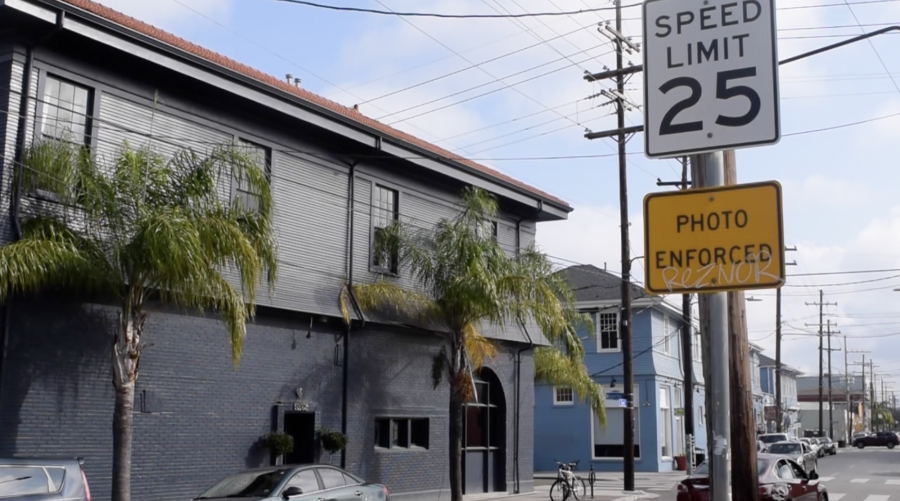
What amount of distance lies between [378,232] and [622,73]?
9420mm

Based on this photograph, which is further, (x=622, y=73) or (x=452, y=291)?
(x=622, y=73)

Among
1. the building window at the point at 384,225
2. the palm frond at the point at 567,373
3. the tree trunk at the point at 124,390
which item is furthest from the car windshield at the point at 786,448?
the tree trunk at the point at 124,390

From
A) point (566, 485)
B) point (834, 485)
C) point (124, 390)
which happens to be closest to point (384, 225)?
point (566, 485)

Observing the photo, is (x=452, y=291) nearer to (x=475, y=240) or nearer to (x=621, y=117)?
(x=475, y=240)

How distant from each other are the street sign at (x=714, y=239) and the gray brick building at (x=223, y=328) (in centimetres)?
1239

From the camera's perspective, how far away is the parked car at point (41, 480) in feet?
36.0

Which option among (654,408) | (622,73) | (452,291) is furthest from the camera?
(654,408)

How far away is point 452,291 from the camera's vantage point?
20797 millimetres

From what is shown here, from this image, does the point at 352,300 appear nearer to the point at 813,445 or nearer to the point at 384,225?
the point at 384,225

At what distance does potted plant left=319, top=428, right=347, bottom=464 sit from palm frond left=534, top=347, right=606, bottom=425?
10780 millimetres

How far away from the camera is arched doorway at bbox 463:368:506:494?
25.0 metres

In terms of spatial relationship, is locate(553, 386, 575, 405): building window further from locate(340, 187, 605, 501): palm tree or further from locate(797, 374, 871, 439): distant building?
locate(797, 374, 871, 439): distant building

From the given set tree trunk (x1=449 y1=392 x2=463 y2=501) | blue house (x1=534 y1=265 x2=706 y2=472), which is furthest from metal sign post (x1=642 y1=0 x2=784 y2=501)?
blue house (x1=534 y1=265 x2=706 y2=472)

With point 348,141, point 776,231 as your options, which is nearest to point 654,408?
point 348,141
